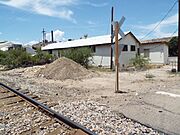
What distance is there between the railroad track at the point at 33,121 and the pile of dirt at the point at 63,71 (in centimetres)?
898

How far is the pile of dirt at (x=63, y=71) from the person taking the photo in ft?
55.2

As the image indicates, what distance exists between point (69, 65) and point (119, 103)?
35.9 ft

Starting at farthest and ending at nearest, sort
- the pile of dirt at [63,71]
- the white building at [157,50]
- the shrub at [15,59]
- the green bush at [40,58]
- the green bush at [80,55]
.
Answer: the white building at [157,50]
the green bush at [40,58]
the shrub at [15,59]
the green bush at [80,55]
the pile of dirt at [63,71]

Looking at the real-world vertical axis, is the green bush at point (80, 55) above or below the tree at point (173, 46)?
below

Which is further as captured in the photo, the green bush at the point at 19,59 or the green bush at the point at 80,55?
the green bush at the point at 19,59

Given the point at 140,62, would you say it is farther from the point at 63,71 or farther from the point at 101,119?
the point at 101,119

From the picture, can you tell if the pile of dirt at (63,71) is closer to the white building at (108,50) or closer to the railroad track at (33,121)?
the railroad track at (33,121)

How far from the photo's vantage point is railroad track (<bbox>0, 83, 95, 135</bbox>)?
4.95 m

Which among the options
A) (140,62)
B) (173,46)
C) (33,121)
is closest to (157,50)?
(140,62)

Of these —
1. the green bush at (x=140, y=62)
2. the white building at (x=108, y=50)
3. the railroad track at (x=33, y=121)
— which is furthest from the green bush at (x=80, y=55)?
the railroad track at (x=33, y=121)

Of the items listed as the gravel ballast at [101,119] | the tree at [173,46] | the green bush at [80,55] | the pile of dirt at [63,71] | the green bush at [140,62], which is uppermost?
the tree at [173,46]

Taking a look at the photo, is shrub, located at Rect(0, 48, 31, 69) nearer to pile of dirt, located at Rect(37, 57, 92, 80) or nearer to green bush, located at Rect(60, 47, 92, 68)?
green bush, located at Rect(60, 47, 92, 68)

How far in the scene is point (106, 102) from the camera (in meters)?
8.09

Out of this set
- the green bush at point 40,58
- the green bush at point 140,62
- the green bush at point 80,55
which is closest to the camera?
the green bush at point 80,55
